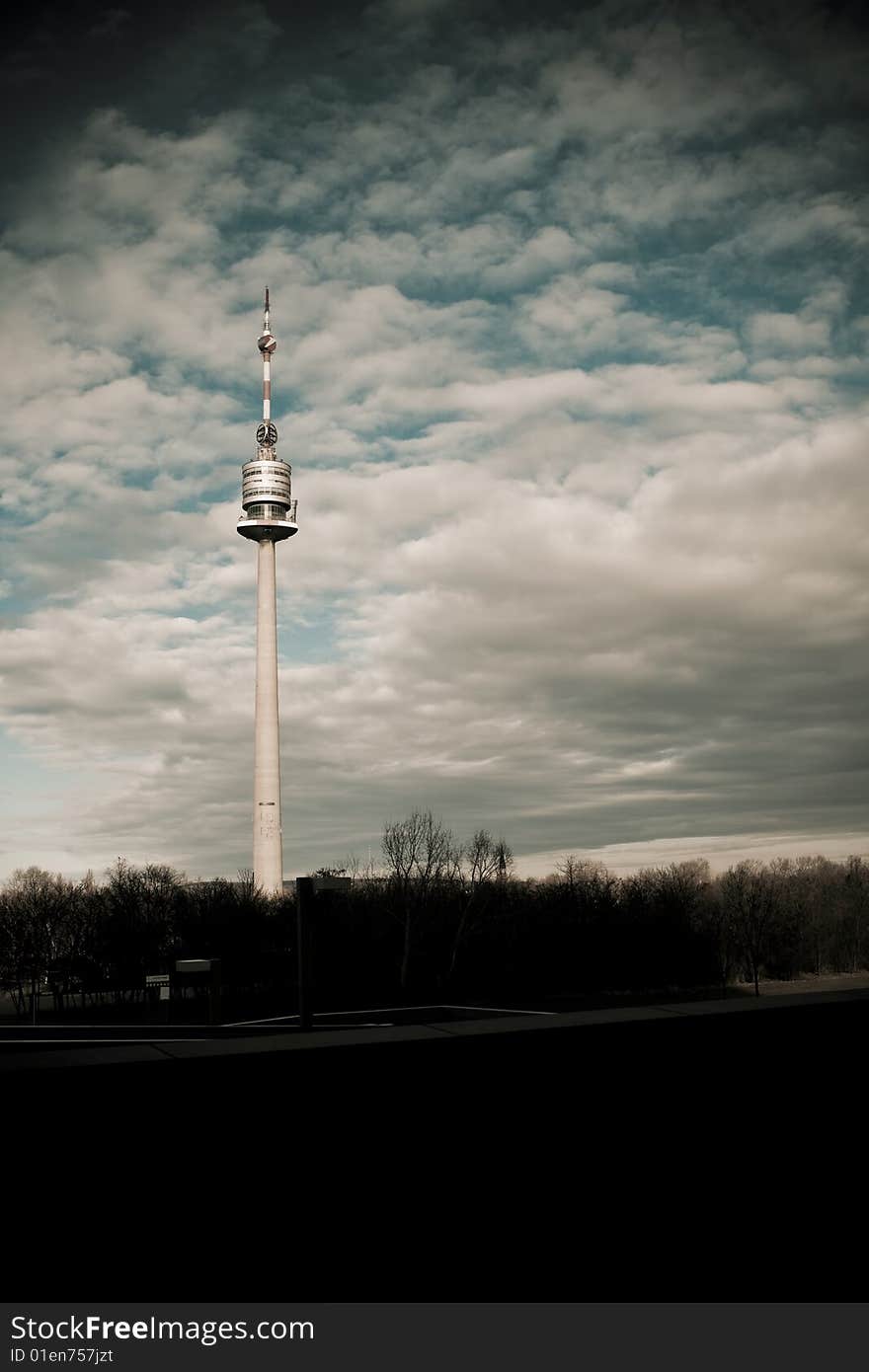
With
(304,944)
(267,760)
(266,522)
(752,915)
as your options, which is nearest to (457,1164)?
(304,944)

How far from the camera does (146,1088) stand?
5.70 m

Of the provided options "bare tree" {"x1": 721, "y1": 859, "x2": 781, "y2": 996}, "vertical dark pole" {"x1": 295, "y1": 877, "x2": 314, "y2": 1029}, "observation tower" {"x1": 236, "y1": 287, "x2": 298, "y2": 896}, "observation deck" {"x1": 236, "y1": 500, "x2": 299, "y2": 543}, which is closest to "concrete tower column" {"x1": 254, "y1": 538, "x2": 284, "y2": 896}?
"observation tower" {"x1": 236, "y1": 287, "x2": 298, "y2": 896}

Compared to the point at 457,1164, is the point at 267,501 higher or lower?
higher

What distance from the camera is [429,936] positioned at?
84.3m

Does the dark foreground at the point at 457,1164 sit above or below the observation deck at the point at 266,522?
below

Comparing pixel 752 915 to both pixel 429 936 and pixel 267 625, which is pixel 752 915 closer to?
pixel 429 936

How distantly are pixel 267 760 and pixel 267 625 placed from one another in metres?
15.0

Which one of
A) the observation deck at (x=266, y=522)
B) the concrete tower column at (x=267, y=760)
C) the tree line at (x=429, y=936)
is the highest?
the observation deck at (x=266, y=522)

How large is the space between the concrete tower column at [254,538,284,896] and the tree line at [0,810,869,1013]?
11.1 metres

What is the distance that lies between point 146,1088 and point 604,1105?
8.58ft

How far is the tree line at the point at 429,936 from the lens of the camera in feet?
254

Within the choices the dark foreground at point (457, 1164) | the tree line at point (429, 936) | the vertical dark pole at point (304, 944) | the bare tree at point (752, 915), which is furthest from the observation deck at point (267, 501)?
the dark foreground at point (457, 1164)

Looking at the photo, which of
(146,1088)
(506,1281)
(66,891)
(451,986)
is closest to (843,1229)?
(506,1281)

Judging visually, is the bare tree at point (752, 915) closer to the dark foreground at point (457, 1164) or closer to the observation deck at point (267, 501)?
the observation deck at point (267, 501)
